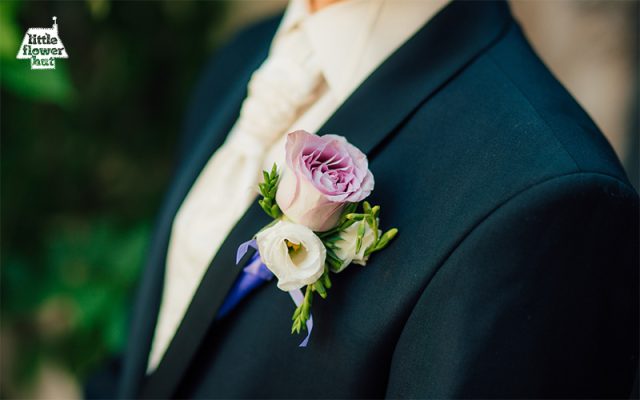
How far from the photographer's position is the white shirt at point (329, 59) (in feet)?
2.51

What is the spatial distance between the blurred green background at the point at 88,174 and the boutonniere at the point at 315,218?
928 millimetres

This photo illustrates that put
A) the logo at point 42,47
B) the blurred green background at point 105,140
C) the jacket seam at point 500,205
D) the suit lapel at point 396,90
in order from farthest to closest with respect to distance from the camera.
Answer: the blurred green background at point 105,140 → the logo at point 42,47 → the suit lapel at point 396,90 → the jacket seam at point 500,205

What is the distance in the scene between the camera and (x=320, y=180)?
1.99 feet

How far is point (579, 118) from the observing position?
2.25 ft

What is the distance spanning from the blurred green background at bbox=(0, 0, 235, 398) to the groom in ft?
2.35

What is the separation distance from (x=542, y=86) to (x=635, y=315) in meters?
0.27

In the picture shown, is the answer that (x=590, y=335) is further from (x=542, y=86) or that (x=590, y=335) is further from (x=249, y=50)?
(x=249, y=50)

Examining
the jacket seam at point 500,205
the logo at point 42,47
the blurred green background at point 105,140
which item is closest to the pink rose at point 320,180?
the jacket seam at point 500,205

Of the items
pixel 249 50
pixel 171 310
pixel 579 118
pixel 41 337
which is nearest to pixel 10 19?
pixel 249 50

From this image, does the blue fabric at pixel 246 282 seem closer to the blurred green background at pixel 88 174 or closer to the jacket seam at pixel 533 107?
the jacket seam at pixel 533 107

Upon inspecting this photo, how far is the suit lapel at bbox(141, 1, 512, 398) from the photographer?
725 mm

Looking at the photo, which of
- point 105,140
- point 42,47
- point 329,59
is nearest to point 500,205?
point 329,59

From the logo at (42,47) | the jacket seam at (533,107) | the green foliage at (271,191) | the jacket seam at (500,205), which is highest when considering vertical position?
the logo at (42,47)

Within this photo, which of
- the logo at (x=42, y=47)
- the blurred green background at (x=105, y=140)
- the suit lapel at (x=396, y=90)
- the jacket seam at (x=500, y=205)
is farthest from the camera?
the blurred green background at (x=105, y=140)
